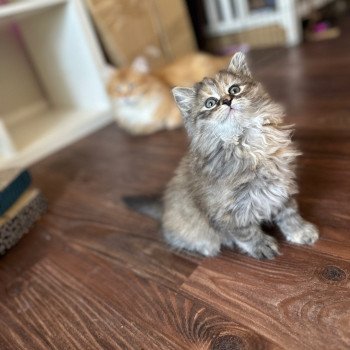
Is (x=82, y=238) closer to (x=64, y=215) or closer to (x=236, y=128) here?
(x=64, y=215)

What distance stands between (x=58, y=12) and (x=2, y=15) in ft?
1.62

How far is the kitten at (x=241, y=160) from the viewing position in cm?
85

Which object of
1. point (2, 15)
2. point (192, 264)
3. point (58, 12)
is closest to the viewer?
point (192, 264)

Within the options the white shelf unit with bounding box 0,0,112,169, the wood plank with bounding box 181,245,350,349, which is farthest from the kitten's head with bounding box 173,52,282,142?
the white shelf unit with bounding box 0,0,112,169

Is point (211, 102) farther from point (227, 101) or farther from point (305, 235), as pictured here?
point (305, 235)

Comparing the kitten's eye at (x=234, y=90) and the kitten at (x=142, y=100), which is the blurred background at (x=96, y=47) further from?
the kitten's eye at (x=234, y=90)

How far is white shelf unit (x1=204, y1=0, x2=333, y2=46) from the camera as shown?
2779 millimetres

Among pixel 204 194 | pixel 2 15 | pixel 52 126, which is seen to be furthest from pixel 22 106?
pixel 204 194

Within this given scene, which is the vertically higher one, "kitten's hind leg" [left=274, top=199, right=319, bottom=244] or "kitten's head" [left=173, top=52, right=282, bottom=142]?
"kitten's head" [left=173, top=52, right=282, bottom=142]

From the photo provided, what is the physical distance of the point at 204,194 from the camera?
3.03ft

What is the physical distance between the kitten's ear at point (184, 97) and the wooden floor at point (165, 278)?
427mm

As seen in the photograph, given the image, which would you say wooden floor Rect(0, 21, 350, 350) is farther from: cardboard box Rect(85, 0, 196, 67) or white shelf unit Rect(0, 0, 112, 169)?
cardboard box Rect(85, 0, 196, 67)

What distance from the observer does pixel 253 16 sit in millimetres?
2965

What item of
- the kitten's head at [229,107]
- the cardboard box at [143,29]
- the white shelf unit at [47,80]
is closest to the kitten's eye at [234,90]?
the kitten's head at [229,107]
